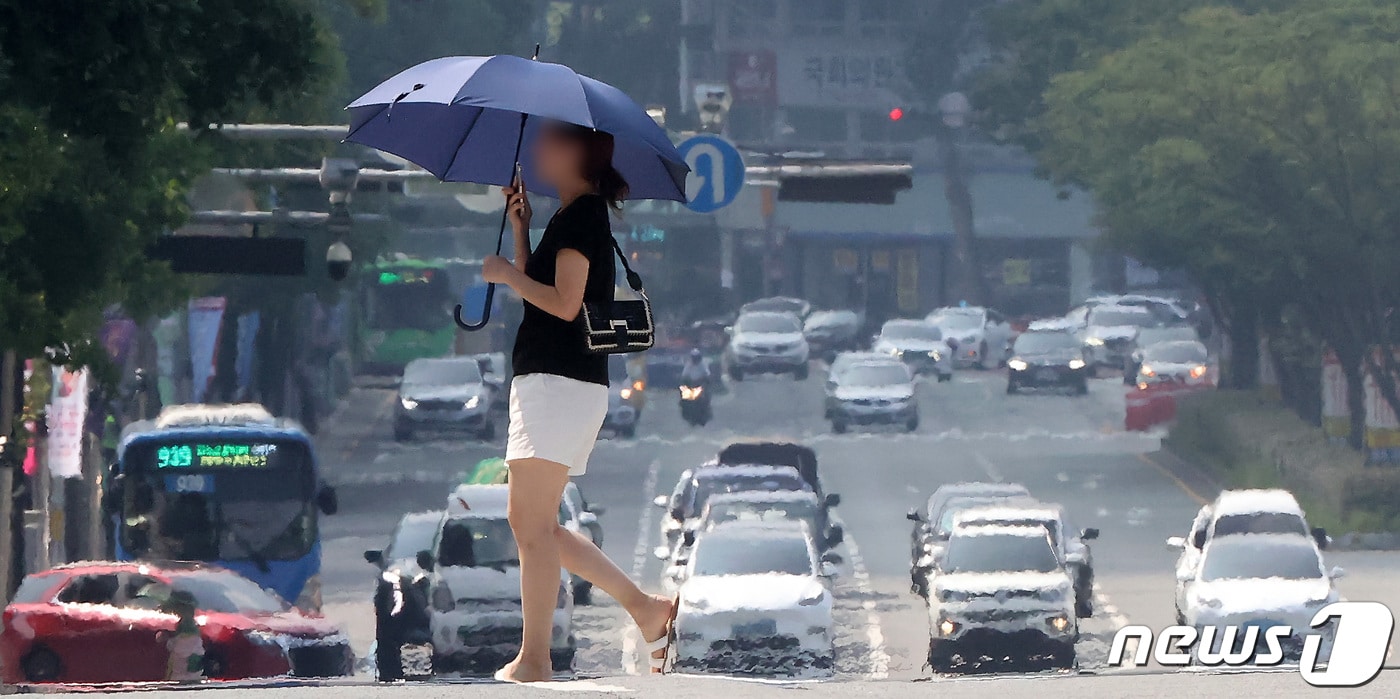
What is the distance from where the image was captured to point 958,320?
64500 mm

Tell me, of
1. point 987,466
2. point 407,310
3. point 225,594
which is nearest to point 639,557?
point 987,466

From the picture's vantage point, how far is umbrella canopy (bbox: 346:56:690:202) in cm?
674

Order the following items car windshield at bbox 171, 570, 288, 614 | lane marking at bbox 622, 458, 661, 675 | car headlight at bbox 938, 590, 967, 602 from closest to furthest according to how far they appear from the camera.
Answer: car windshield at bbox 171, 570, 288, 614
car headlight at bbox 938, 590, 967, 602
lane marking at bbox 622, 458, 661, 675

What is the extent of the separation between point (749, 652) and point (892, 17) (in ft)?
188

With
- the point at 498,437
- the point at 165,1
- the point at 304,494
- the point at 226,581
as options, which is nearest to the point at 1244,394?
the point at 498,437

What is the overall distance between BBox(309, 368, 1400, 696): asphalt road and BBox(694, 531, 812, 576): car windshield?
125 centimetres

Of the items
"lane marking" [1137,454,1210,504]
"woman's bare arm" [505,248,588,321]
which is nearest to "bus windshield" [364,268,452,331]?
"lane marking" [1137,454,1210,504]

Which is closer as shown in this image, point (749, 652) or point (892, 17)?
point (749, 652)

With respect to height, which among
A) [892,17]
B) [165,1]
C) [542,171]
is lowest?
[542,171]

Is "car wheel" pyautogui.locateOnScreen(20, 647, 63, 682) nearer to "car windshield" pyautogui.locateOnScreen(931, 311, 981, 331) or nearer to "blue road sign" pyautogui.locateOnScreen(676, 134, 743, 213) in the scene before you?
"blue road sign" pyautogui.locateOnScreen(676, 134, 743, 213)

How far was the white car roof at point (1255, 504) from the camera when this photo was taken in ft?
88.0

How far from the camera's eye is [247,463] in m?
27.5

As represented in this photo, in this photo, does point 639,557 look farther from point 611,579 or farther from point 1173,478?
point 611,579

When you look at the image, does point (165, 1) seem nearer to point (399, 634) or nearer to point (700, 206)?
point (700, 206)
